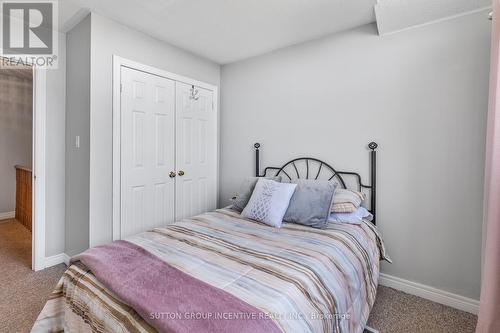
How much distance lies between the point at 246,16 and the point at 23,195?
4352 mm

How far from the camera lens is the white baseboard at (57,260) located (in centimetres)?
262

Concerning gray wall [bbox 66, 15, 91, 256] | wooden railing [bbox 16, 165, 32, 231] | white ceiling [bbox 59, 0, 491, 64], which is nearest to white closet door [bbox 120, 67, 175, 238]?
gray wall [bbox 66, 15, 91, 256]

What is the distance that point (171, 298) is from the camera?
1025 millimetres

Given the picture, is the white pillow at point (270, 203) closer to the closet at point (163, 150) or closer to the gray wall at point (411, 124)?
the gray wall at point (411, 124)

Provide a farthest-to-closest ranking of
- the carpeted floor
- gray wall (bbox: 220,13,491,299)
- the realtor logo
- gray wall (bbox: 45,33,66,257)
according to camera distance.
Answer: gray wall (bbox: 45,33,66,257) < the realtor logo < gray wall (bbox: 220,13,491,299) < the carpeted floor

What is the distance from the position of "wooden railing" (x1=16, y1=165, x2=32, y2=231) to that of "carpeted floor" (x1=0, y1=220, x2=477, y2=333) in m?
1.37

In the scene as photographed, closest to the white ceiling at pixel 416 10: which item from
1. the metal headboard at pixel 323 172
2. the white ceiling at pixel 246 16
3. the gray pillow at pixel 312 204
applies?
the white ceiling at pixel 246 16

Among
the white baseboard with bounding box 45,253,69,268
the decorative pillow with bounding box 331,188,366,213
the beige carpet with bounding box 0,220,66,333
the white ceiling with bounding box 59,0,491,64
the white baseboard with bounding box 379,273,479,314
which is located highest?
the white ceiling with bounding box 59,0,491,64

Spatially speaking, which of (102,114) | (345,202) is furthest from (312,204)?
(102,114)

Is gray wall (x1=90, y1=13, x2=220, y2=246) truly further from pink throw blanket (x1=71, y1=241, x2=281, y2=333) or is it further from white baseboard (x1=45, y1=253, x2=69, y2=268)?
pink throw blanket (x1=71, y1=241, x2=281, y2=333)

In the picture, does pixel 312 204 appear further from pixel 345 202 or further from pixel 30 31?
pixel 30 31

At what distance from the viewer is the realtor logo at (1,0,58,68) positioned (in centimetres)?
225

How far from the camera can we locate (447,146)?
1996mm

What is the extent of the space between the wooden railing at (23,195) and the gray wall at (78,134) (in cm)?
160
